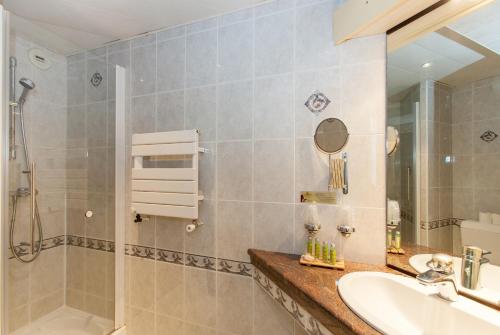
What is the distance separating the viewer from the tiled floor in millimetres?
1355

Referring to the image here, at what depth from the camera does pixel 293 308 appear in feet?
2.83

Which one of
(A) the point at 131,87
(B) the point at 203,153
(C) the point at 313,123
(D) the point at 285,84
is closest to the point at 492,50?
(C) the point at 313,123

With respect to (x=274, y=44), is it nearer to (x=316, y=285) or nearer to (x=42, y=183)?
(x=316, y=285)

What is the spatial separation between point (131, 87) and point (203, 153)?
703 mm

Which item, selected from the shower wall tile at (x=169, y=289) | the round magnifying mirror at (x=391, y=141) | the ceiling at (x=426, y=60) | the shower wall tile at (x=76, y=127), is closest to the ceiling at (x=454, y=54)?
the ceiling at (x=426, y=60)

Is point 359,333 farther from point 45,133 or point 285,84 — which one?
point 45,133

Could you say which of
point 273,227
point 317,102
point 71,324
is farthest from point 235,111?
point 71,324

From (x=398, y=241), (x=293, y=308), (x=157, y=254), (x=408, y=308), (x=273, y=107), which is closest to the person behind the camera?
(x=408, y=308)

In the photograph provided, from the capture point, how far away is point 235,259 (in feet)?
3.87

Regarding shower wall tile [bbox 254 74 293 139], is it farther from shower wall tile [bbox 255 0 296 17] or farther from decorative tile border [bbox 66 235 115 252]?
decorative tile border [bbox 66 235 115 252]

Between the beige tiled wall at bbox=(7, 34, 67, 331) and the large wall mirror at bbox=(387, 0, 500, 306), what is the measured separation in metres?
1.80

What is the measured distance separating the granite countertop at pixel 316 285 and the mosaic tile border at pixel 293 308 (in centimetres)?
5

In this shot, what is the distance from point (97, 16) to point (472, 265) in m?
2.01

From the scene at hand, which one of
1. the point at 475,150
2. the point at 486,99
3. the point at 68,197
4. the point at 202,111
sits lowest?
the point at 68,197
